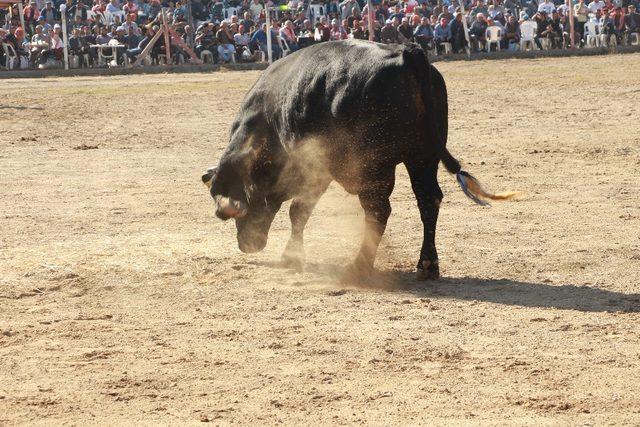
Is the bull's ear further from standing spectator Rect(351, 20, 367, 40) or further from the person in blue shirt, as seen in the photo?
standing spectator Rect(351, 20, 367, 40)

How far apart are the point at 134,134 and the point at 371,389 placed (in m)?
13.6

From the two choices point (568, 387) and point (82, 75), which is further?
point (82, 75)

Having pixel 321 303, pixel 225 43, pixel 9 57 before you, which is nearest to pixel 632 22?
pixel 225 43

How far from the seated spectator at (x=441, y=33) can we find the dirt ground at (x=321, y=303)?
21431 mm

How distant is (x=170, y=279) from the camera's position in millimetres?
9219

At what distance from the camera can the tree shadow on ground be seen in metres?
7.99

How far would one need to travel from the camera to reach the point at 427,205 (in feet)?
29.2

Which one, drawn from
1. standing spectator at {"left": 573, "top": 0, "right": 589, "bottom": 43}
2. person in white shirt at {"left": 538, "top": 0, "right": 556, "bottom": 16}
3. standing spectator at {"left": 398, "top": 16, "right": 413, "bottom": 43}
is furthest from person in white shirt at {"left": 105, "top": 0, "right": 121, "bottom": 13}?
standing spectator at {"left": 573, "top": 0, "right": 589, "bottom": 43}

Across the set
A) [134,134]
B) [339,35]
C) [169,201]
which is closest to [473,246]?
[169,201]

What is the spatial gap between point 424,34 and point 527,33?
379 centimetres

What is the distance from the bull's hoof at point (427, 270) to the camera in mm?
8969

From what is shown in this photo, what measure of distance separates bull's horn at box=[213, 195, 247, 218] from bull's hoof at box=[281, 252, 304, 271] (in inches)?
20.8

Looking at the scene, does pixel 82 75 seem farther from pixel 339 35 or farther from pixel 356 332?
pixel 356 332

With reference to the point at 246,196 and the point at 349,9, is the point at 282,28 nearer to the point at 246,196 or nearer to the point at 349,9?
the point at 349,9
